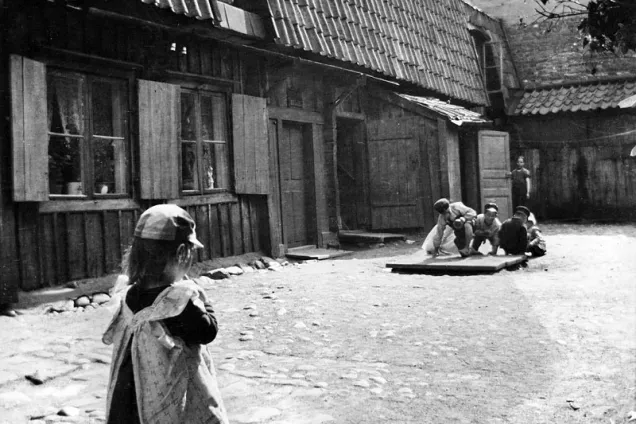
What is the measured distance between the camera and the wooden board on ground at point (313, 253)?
35.9 feet

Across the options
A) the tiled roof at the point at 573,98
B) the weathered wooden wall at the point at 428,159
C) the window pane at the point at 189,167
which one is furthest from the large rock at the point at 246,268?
the tiled roof at the point at 573,98

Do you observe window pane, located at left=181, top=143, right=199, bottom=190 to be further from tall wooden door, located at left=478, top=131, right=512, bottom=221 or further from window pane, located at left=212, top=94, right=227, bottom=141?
tall wooden door, located at left=478, top=131, right=512, bottom=221

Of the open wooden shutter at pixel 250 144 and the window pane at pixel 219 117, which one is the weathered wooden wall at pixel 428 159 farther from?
the window pane at pixel 219 117

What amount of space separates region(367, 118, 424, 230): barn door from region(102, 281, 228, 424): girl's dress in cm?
1164

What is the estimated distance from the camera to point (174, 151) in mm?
8828

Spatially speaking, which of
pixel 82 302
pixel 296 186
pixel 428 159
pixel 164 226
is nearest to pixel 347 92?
pixel 296 186

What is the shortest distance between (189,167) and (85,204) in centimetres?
199

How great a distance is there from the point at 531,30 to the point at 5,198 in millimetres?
18514

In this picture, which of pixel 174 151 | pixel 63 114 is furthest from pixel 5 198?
pixel 174 151

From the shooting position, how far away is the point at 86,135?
7.65m

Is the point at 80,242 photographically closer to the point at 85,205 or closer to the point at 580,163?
the point at 85,205

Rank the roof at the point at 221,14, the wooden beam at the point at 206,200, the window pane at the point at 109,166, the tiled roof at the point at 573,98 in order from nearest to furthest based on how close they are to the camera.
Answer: the window pane at the point at 109,166
the roof at the point at 221,14
the wooden beam at the point at 206,200
the tiled roof at the point at 573,98

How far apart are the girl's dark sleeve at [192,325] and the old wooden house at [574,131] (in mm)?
17516

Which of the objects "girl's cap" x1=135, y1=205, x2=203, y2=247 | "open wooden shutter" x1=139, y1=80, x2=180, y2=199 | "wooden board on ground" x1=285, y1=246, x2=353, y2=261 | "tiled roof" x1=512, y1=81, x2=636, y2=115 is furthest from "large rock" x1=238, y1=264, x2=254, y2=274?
"tiled roof" x1=512, y1=81, x2=636, y2=115
